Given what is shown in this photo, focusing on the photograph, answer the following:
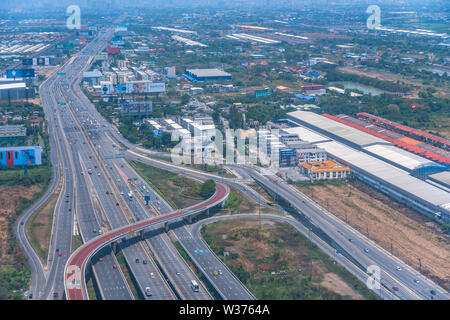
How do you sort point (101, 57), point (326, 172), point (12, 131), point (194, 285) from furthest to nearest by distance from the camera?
point (101, 57) → point (12, 131) → point (326, 172) → point (194, 285)

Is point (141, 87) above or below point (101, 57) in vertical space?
below

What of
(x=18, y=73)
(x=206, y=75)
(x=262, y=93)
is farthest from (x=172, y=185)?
(x=18, y=73)

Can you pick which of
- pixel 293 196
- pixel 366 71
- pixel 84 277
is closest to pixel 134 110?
pixel 293 196

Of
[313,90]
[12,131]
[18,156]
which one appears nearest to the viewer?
[18,156]

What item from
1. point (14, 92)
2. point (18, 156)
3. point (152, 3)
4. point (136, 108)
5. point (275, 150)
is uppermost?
point (152, 3)

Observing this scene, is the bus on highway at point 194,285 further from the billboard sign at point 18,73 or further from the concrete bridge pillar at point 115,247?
the billboard sign at point 18,73

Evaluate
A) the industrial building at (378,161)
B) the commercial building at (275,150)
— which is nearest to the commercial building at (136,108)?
the commercial building at (275,150)

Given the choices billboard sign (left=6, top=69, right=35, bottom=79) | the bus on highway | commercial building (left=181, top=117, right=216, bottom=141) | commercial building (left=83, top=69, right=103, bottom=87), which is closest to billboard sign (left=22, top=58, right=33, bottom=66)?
billboard sign (left=6, top=69, right=35, bottom=79)

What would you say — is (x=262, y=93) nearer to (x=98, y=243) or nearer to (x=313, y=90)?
(x=313, y=90)
